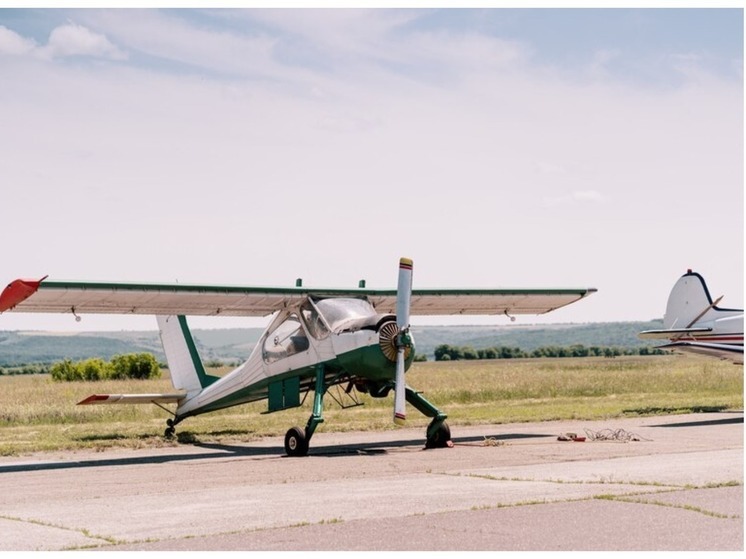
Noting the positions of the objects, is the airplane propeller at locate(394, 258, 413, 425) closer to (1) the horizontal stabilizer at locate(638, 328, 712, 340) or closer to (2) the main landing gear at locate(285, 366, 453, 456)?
(2) the main landing gear at locate(285, 366, 453, 456)

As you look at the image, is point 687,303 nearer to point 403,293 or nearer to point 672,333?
point 672,333

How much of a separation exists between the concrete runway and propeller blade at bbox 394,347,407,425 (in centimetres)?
63

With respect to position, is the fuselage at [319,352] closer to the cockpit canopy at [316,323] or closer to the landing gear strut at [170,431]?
the cockpit canopy at [316,323]

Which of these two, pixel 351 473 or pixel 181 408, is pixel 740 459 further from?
pixel 181 408

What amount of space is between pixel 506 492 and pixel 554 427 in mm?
10947

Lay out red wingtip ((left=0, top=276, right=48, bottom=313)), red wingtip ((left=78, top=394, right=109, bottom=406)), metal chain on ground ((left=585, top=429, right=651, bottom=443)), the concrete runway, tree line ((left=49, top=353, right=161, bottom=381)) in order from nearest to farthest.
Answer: the concrete runway < red wingtip ((left=0, top=276, right=48, bottom=313)) < metal chain on ground ((left=585, top=429, right=651, bottom=443)) < red wingtip ((left=78, top=394, right=109, bottom=406)) < tree line ((left=49, top=353, right=161, bottom=381))

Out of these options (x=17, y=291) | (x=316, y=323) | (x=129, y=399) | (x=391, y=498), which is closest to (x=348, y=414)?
(x=129, y=399)

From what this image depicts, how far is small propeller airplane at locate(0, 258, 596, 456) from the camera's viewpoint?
16594 mm

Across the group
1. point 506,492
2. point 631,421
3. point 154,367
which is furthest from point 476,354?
point 506,492

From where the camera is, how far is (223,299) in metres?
18.5

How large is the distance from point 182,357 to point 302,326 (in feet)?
15.0

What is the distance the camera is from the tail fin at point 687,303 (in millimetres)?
28969

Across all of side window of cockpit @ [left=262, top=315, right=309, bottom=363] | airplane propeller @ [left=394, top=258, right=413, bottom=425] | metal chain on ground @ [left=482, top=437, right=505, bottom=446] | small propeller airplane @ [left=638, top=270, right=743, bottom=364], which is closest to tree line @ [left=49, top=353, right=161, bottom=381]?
small propeller airplane @ [left=638, top=270, right=743, bottom=364]

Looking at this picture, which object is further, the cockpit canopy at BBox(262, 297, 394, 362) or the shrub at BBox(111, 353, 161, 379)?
the shrub at BBox(111, 353, 161, 379)
